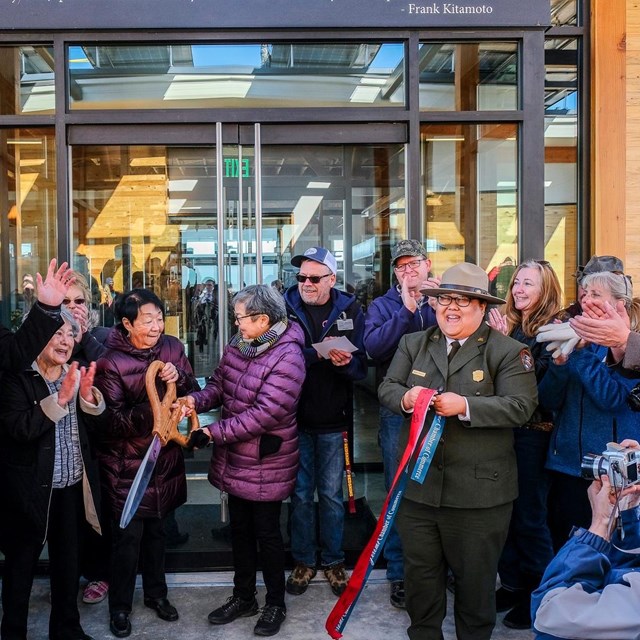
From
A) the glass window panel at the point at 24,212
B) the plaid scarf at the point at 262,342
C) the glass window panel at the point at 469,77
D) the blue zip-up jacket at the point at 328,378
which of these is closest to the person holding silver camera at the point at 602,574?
the plaid scarf at the point at 262,342

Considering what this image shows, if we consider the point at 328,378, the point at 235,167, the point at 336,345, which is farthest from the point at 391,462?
the point at 235,167

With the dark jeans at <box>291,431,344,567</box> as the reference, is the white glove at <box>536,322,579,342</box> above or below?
above

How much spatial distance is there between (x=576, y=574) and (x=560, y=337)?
1.44m

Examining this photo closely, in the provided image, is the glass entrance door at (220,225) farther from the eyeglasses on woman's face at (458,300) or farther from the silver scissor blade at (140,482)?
the eyeglasses on woman's face at (458,300)

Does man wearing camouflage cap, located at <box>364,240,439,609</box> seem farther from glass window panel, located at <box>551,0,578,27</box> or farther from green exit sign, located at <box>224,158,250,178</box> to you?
glass window panel, located at <box>551,0,578,27</box>

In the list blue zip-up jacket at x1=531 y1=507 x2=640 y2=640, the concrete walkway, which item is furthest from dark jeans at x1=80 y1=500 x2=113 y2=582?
blue zip-up jacket at x1=531 y1=507 x2=640 y2=640

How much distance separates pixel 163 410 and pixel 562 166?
11.1 feet

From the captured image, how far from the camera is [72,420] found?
3.42 meters

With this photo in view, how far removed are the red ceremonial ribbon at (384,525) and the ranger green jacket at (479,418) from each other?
7 cm

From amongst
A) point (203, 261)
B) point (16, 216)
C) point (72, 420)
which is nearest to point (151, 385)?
point (72, 420)

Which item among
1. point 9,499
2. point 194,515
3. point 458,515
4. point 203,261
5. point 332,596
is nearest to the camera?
point 458,515

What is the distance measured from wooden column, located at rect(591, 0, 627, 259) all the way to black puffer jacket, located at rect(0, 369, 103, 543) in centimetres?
373

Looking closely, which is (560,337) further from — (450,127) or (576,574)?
(450,127)

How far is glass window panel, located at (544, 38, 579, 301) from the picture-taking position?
16.3 ft
